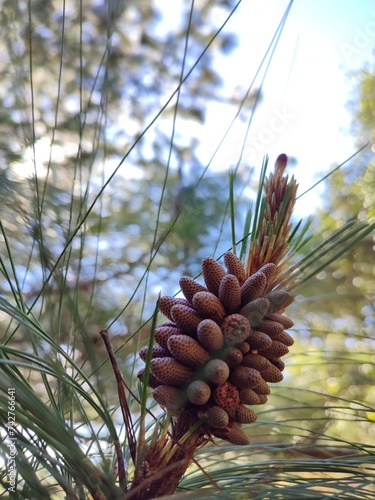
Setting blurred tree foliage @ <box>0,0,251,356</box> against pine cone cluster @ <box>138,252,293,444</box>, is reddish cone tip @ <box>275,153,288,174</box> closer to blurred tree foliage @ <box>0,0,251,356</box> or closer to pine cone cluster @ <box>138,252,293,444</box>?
pine cone cluster @ <box>138,252,293,444</box>

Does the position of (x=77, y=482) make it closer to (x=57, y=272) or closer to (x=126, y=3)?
(x=57, y=272)

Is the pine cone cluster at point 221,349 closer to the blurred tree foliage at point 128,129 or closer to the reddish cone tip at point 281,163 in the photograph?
the reddish cone tip at point 281,163

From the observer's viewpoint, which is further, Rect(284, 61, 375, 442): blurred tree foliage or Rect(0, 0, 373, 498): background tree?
Rect(284, 61, 375, 442): blurred tree foliage

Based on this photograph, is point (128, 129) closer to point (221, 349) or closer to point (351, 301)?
point (351, 301)

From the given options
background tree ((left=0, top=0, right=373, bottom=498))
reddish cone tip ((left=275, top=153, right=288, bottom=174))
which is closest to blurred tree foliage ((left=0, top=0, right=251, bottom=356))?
background tree ((left=0, top=0, right=373, bottom=498))
